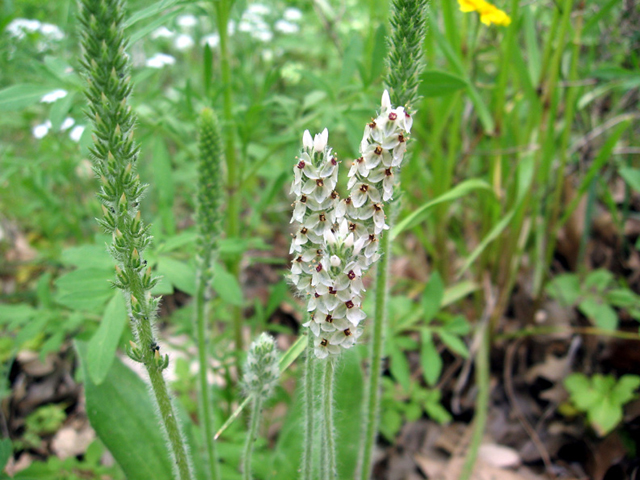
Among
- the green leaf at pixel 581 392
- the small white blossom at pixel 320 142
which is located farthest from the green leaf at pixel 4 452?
the green leaf at pixel 581 392

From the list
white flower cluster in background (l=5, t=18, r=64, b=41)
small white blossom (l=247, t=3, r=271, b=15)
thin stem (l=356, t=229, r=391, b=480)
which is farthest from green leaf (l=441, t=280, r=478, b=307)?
white flower cluster in background (l=5, t=18, r=64, b=41)

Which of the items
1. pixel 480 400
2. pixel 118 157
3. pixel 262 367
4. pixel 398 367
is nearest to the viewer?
pixel 118 157

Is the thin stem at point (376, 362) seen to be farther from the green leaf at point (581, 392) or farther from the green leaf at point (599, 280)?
the green leaf at point (599, 280)

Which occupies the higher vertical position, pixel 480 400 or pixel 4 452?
pixel 4 452

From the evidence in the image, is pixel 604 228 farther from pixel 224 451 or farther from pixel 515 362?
pixel 224 451

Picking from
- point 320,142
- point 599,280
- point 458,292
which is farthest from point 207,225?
point 599,280

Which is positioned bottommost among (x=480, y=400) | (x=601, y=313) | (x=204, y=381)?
(x=480, y=400)

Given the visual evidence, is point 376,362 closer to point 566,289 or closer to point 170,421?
point 170,421
